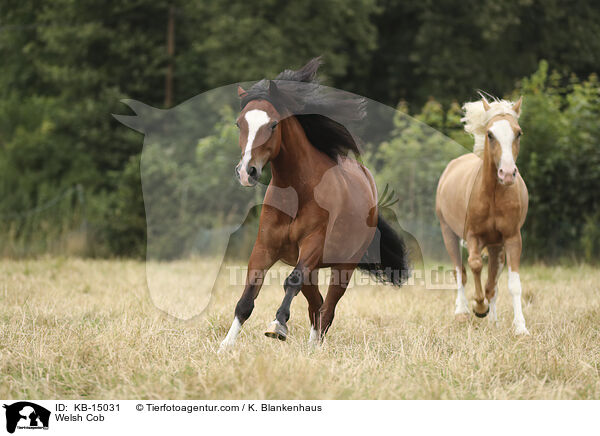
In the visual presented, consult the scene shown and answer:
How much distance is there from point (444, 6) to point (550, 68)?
3858 millimetres

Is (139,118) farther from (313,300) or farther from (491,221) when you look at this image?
(491,221)

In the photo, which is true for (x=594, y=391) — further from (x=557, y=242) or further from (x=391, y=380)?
(x=557, y=242)

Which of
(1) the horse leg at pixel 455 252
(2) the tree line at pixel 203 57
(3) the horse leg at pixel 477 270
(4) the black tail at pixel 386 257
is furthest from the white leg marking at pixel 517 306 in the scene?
(2) the tree line at pixel 203 57

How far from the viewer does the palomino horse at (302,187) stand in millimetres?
4320

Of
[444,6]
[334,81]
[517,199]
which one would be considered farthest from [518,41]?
[517,199]

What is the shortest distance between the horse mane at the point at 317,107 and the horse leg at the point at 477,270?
179cm

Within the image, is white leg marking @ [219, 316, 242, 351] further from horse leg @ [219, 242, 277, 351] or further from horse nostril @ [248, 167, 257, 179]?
horse nostril @ [248, 167, 257, 179]

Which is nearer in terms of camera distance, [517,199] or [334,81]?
[517,199]

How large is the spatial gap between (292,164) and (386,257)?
1.47 metres

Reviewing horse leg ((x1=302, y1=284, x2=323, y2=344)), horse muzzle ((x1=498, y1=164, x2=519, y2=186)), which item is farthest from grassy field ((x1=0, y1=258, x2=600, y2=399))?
horse muzzle ((x1=498, y1=164, x2=519, y2=186))

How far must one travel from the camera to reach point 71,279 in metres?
8.81

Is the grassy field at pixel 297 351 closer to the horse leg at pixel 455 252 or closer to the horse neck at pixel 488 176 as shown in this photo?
the horse leg at pixel 455 252
